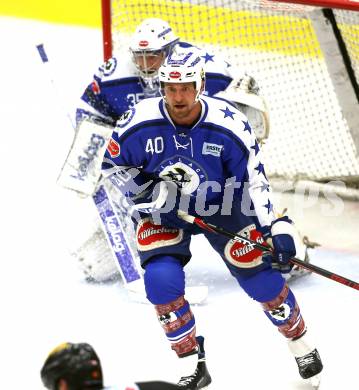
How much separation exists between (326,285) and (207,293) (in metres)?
0.50

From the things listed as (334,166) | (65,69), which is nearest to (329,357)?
(334,166)

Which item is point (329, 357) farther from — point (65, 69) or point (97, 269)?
point (65, 69)

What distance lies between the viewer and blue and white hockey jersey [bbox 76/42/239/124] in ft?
13.2

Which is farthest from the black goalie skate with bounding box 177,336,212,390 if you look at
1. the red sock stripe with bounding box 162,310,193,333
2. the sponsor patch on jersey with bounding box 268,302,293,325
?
the sponsor patch on jersey with bounding box 268,302,293,325

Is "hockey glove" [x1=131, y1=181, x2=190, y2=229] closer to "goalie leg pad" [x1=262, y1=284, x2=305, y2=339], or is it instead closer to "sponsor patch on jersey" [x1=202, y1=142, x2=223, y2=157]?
"sponsor patch on jersey" [x1=202, y1=142, x2=223, y2=157]

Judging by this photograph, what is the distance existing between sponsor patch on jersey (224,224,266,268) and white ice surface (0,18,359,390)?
43 centimetres

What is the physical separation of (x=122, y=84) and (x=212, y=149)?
42.6 inches

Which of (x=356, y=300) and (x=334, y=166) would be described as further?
(x=334, y=166)

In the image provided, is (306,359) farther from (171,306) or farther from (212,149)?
(212,149)

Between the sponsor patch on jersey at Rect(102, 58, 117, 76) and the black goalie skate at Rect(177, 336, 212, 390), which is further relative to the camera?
the sponsor patch on jersey at Rect(102, 58, 117, 76)

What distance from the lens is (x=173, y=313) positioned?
10.1 ft

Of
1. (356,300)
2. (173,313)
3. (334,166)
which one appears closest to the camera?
(173,313)

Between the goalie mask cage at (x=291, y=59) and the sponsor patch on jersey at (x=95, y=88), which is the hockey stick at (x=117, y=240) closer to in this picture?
the sponsor patch on jersey at (x=95, y=88)

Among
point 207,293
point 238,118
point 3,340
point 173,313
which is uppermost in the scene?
point 238,118
